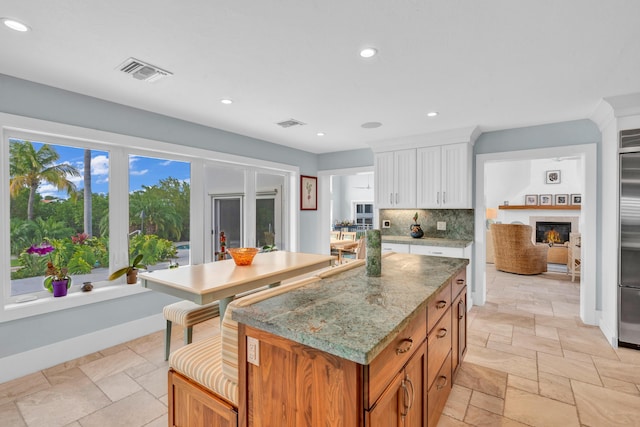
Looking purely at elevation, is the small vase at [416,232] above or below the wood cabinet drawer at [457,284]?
above

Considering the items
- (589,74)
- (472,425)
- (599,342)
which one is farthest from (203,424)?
(599,342)

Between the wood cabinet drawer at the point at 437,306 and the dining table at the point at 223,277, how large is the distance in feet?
4.20

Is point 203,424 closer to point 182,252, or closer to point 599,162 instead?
point 182,252

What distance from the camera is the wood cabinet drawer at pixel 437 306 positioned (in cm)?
165

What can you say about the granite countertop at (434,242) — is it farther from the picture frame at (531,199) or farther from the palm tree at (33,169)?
the picture frame at (531,199)

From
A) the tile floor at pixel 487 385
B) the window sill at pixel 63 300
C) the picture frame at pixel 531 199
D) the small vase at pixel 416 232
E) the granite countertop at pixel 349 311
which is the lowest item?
the tile floor at pixel 487 385

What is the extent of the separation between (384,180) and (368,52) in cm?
275

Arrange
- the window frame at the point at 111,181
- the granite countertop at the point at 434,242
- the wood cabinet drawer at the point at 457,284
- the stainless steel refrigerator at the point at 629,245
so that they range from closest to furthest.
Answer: the wood cabinet drawer at the point at 457,284 < the window frame at the point at 111,181 < the stainless steel refrigerator at the point at 629,245 < the granite countertop at the point at 434,242

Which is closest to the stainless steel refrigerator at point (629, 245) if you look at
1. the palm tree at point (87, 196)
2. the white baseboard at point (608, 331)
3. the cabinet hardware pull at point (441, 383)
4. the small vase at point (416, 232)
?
the white baseboard at point (608, 331)

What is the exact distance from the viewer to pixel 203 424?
152 centimetres

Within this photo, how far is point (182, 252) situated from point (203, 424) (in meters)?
2.62

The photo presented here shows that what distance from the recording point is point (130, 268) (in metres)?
3.29

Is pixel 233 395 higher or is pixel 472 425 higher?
pixel 233 395

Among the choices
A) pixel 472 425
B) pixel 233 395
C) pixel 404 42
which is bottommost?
pixel 472 425
